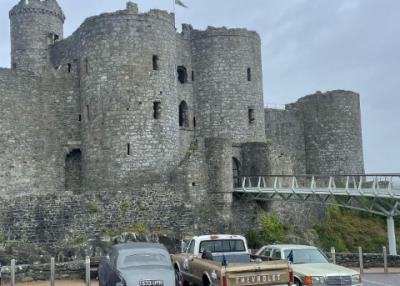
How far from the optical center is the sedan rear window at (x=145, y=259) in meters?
15.6

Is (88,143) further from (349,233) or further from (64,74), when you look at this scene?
→ (349,233)

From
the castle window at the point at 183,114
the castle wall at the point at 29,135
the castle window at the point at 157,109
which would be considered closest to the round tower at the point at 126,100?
the castle window at the point at 157,109

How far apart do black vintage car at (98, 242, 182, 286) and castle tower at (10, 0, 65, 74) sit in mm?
26587

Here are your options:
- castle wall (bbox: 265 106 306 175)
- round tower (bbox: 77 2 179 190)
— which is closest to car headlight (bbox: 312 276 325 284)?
round tower (bbox: 77 2 179 190)

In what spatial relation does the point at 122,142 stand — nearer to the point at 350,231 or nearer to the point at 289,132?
the point at 350,231

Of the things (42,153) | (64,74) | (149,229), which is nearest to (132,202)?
(149,229)

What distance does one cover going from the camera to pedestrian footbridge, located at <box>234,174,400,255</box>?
2725 centimetres

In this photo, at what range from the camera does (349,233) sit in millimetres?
39469

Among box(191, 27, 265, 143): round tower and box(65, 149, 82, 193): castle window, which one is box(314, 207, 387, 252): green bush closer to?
box(191, 27, 265, 143): round tower

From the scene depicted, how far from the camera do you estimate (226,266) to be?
594 inches

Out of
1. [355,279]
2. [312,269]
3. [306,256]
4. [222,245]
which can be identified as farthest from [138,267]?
[355,279]

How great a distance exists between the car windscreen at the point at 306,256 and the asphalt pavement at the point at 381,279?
2.53 m

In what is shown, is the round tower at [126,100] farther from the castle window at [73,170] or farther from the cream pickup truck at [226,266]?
the cream pickup truck at [226,266]

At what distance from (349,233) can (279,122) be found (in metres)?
11.2
